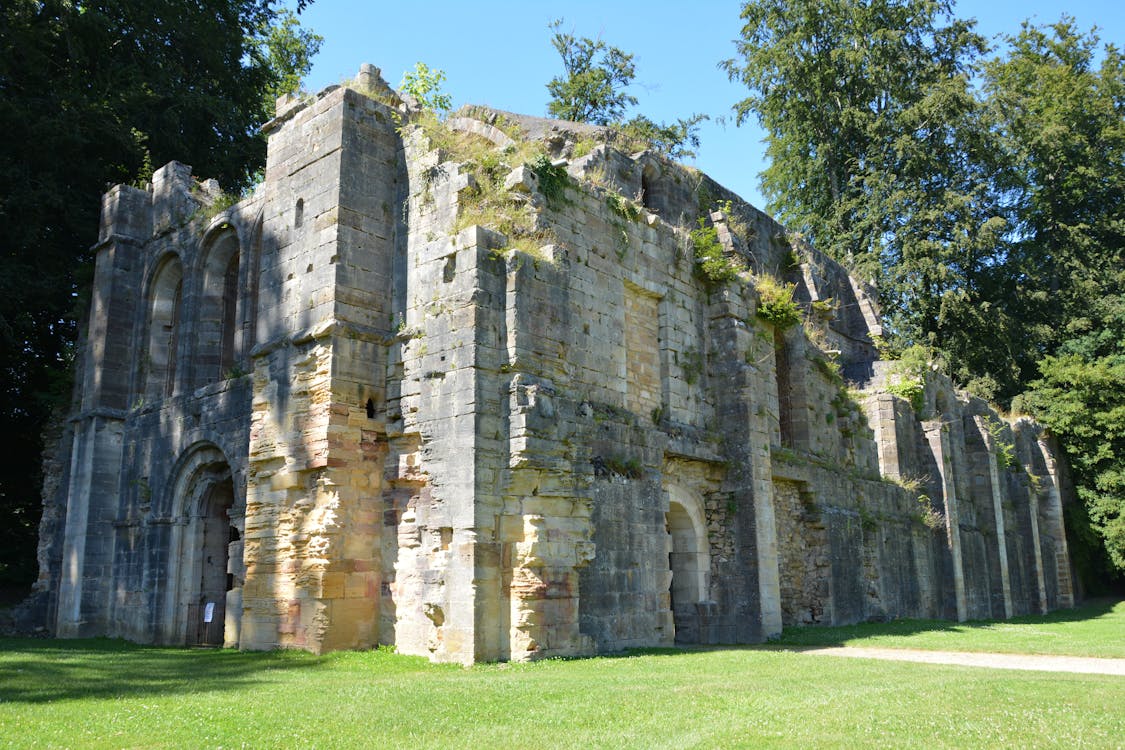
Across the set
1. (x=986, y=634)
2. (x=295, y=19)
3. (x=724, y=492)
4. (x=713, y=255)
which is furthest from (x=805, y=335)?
(x=295, y=19)

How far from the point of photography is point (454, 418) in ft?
37.3

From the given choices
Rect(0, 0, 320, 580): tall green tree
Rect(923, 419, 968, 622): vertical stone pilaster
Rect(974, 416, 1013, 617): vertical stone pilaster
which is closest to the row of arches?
Rect(0, 0, 320, 580): tall green tree

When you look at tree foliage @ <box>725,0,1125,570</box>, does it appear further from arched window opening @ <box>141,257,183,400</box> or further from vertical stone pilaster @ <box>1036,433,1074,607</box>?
arched window opening @ <box>141,257,183,400</box>

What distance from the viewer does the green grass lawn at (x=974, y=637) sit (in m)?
13.6

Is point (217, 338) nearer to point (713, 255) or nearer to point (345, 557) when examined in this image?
point (345, 557)

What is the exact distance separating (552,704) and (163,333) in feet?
43.0

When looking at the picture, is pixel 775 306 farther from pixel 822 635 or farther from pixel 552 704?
pixel 552 704

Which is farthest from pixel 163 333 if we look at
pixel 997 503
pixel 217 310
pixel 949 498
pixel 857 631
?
pixel 997 503

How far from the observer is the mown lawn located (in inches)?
257

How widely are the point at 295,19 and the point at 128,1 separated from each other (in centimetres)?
1191

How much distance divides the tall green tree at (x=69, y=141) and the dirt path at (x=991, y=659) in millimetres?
15926

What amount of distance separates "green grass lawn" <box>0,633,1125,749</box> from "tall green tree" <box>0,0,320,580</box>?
39.7 feet

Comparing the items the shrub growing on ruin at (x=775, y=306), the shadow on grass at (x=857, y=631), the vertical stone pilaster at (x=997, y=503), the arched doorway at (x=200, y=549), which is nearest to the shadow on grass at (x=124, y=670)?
the arched doorway at (x=200, y=549)

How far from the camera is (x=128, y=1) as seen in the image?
72.4 feet
